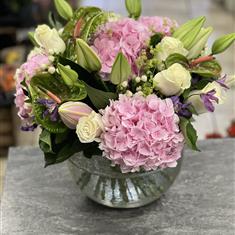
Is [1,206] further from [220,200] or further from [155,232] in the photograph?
[220,200]

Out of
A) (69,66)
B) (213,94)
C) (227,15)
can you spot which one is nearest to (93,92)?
(69,66)

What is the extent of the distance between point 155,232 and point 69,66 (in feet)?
1.28

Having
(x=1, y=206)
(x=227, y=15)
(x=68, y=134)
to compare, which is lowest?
(x=227, y=15)

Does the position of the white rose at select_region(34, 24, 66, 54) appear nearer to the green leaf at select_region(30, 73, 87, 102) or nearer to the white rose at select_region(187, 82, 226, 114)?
the green leaf at select_region(30, 73, 87, 102)

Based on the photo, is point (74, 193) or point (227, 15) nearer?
point (74, 193)

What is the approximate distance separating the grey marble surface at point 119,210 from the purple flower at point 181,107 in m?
0.26

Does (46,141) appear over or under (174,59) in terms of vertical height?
under

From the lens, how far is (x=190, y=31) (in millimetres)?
1028

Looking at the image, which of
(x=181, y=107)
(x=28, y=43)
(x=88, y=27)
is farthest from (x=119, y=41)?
(x=28, y=43)

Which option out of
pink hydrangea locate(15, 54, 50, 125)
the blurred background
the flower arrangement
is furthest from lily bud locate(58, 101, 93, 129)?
the blurred background

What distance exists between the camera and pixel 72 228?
3.56 feet

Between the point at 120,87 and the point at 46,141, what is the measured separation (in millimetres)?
172

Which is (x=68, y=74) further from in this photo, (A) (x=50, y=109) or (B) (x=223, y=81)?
(B) (x=223, y=81)

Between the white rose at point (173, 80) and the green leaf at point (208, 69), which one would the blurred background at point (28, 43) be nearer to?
the green leaf at point (208, 69)
